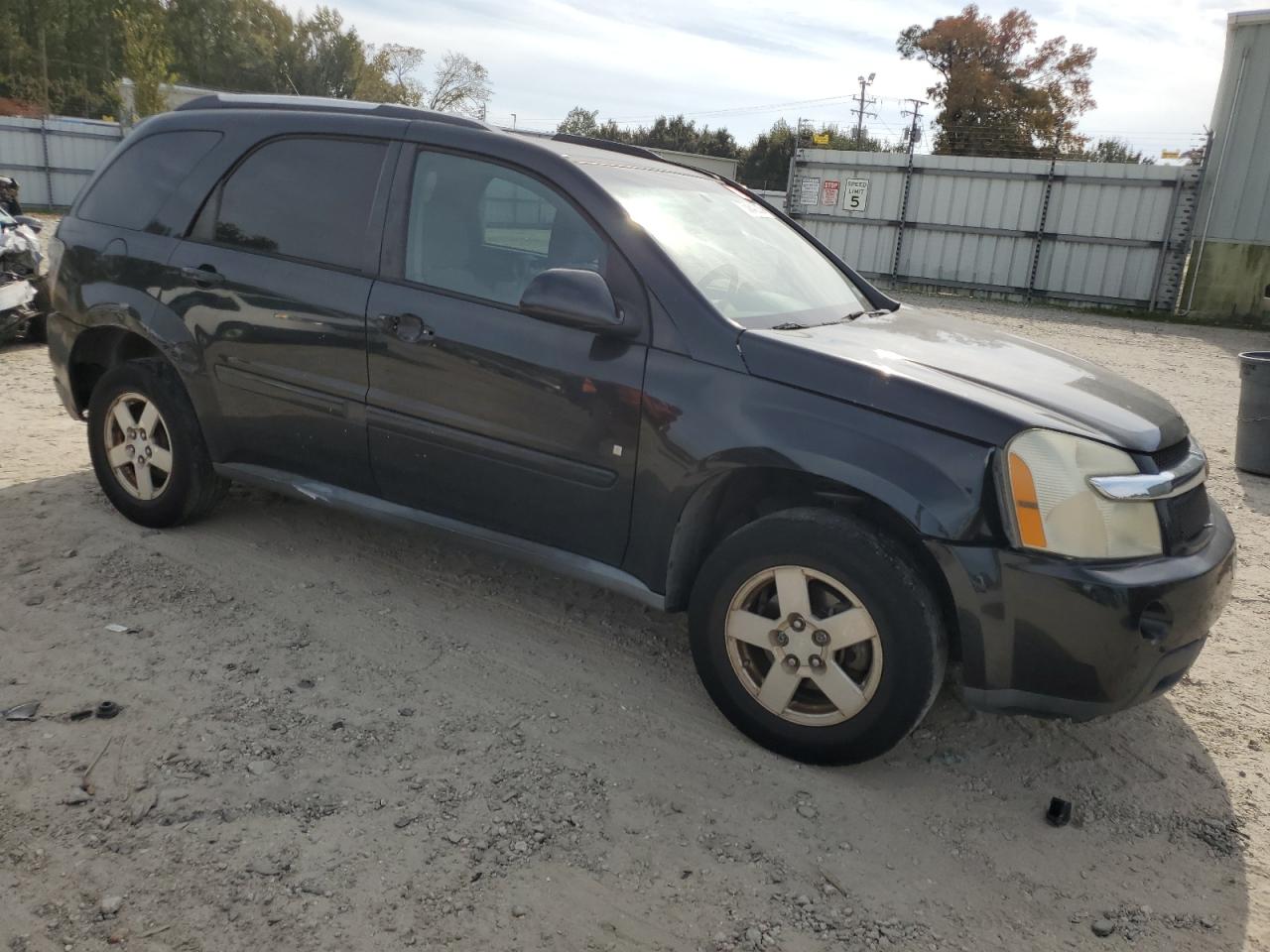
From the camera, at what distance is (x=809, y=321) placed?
3391mm

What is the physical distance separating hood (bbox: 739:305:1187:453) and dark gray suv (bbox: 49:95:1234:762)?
0.5 inches

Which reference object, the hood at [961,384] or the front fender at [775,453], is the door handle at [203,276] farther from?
the hood at [961,384]

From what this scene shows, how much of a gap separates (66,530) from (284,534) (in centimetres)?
95

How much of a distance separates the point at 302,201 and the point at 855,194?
689 inches

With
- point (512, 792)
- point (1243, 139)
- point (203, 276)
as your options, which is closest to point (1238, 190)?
point (1243, 139)

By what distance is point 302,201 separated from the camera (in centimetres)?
377

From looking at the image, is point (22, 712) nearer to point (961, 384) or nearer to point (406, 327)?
point (406, 327)

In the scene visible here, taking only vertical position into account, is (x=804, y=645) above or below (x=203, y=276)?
below

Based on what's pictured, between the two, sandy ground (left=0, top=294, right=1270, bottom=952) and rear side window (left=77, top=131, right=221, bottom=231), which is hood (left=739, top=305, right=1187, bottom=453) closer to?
sandy ground (left=0, top=294, right=1270, bottom=952)

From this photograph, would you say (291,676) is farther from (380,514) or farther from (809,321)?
(809,321)

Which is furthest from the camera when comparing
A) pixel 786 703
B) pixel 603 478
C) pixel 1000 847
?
pixel 603 478

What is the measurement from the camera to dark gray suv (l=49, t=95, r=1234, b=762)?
261 cm

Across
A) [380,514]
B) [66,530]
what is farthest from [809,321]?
[66,530]

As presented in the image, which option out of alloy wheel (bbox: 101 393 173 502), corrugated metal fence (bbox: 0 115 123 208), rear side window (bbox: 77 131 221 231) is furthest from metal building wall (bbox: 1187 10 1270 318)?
corrugated metal fence (bbox: 0 115 123 208)
